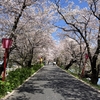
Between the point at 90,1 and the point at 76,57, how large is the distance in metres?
26.4

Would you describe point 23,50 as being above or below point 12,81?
above

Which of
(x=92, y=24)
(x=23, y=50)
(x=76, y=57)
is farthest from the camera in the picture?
(x=76, y=57)

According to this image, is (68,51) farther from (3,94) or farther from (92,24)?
(3,94)

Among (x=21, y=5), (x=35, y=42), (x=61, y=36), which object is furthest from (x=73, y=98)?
(x=61, y=36)

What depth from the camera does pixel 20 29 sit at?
17219 mm

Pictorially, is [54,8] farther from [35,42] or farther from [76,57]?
[76,57]

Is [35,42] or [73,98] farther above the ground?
[35,42]

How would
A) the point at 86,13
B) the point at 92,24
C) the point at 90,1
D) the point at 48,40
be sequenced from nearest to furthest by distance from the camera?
the point at 90,1 → the point at 86,13 → the point at 92,24 → the point at 48,40

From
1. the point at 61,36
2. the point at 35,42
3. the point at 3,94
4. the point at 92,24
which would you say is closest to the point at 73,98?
the point at 3,94

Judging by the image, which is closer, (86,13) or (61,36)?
(86,13)

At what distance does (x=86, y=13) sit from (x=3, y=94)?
13281 millimetres

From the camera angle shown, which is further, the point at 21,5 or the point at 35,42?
the point at 35,42

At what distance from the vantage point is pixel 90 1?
56.2 feet

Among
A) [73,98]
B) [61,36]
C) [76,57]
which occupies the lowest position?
[73,98]
